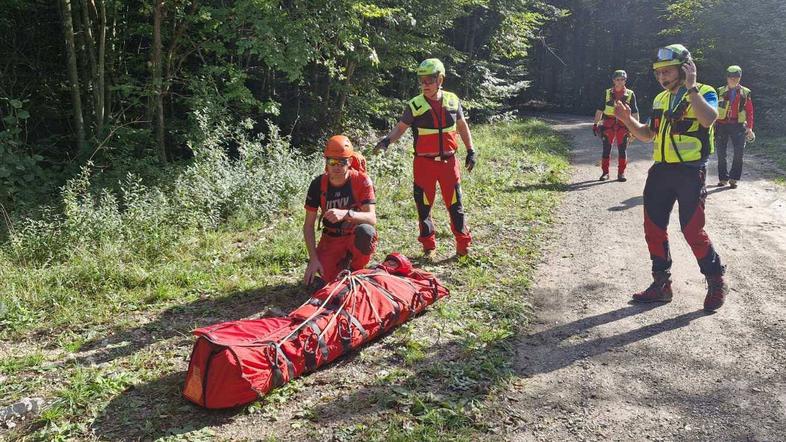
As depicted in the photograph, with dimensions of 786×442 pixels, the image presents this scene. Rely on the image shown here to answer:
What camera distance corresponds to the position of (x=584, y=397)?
3.78 metres

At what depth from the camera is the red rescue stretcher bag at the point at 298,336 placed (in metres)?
3.53

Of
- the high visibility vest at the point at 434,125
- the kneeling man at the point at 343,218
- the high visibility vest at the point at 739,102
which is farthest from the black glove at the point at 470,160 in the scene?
the high visibility vest at the point at 739,102

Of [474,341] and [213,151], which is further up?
[213,151]

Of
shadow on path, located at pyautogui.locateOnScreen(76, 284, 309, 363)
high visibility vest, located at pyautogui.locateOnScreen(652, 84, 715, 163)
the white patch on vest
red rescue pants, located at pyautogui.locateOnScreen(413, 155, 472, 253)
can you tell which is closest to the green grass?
shadow on path, located at pyautogui.locateOnScreen(76, 284, 309, 363)

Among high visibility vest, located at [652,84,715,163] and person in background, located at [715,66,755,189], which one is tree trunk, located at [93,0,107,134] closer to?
high visibility vest, located at [652,84,715,163]

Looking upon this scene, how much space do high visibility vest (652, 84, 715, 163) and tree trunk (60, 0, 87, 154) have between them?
8.60 metres

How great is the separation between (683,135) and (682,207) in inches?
25.8

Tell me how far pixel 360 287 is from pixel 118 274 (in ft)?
9.34

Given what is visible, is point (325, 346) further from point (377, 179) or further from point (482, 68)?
point (482, 68)

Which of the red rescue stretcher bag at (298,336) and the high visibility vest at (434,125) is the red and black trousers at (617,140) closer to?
the high visibility vest at (434,125)

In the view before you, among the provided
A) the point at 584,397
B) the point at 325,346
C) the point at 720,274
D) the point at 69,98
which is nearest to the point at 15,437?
the point at 325,346

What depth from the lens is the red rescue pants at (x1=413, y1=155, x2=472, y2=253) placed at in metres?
6.43

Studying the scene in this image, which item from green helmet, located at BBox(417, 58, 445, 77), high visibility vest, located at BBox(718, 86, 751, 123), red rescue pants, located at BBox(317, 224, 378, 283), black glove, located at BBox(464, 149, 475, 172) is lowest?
red rescue pants, located at BBox(317, 224, 378, 283)

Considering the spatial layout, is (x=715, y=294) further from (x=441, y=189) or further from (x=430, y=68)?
(x=430, y=68)
